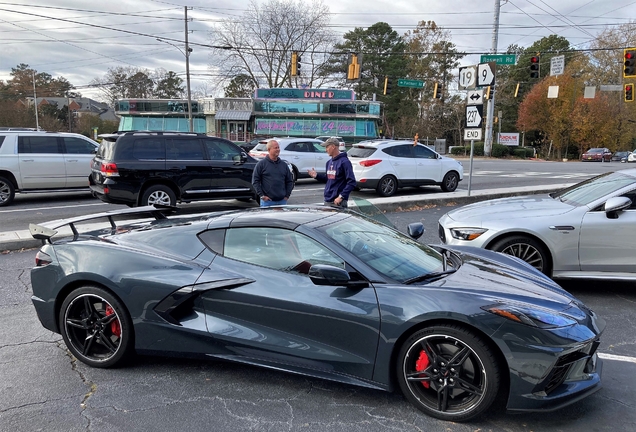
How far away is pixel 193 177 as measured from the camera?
10953 millimetres

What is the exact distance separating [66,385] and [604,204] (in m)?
5.62

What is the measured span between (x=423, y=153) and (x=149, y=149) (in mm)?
8152

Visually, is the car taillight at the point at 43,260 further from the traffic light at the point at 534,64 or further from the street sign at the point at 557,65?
the street sign at the point at 557,65

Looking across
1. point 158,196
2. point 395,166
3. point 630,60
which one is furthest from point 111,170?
point 630,60

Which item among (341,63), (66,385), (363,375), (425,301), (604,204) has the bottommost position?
(66,385)

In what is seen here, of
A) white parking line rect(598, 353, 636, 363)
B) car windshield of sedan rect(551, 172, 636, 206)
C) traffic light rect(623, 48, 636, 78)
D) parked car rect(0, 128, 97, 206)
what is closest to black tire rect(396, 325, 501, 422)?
white parking line rect(598, 353, 636, 363)

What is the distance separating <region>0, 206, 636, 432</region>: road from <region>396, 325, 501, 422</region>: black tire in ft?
0.37

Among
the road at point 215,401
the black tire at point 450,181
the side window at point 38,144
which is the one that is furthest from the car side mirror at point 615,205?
Answer: the side window at point 38,144

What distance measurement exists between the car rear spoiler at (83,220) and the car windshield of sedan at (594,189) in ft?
15.8

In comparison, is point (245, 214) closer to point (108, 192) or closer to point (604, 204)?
point (604, 204)

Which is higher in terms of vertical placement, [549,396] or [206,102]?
[206,102]

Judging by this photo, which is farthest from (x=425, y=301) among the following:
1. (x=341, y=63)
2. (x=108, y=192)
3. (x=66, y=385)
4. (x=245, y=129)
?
(x=341, y=63)

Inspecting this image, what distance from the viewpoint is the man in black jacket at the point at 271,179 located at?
7082mm

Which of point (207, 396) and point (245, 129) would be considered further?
point (245, 129)
